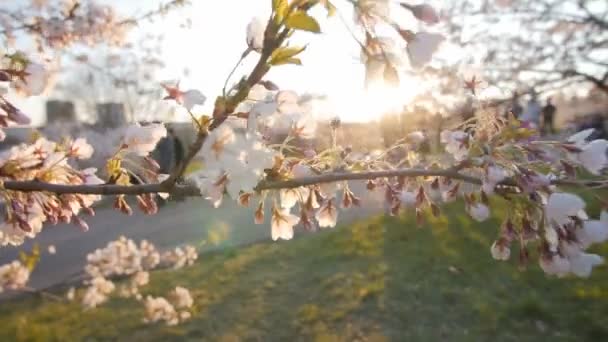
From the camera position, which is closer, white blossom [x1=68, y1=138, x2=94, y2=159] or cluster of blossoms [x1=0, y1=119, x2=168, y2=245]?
cluster of blossoms [x1=0, y1=119, x2=168, y2=245]

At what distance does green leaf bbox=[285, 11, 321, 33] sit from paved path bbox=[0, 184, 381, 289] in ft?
20.0

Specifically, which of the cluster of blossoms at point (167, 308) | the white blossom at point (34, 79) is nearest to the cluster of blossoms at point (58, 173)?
the white blossom at point (34, 79)

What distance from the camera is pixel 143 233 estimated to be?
9.13 m

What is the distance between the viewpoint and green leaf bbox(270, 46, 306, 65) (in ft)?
2.70

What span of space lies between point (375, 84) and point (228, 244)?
7246mm

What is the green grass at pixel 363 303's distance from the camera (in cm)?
407

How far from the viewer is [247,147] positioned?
921 millimetres

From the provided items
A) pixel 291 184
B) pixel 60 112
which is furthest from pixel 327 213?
pixel 60 112

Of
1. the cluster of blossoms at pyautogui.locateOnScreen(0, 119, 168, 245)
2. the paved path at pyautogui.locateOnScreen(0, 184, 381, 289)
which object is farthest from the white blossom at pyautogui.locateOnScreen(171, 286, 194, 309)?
the cluster of blossoms at pyautogui.locateOnScreen(0, 119, 168, 245)

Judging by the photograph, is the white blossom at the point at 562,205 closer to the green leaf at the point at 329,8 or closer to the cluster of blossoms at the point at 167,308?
the green leaf at the point at 329,8

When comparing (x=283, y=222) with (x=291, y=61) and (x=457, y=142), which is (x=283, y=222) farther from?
(x=291, y=61)

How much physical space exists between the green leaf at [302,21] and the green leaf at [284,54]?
6 centimetres

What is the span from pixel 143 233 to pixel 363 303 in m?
5.54

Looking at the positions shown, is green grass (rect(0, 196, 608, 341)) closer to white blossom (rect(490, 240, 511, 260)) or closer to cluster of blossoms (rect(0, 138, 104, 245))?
white blossom (rect(490, 240, 511, 260))
